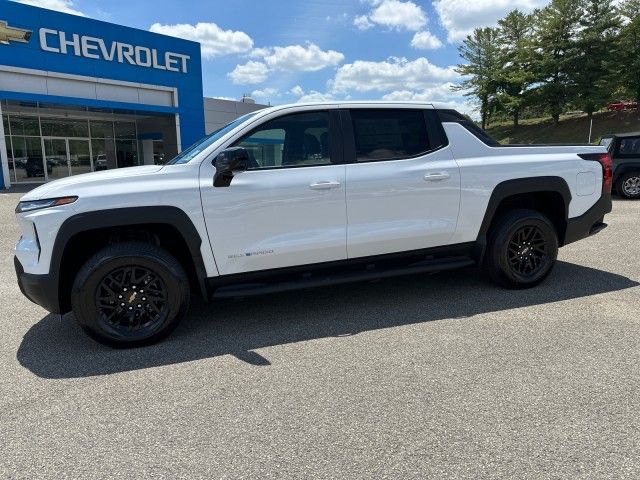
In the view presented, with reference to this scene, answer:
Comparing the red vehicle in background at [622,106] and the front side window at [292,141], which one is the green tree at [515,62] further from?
the front side window at [292,141]

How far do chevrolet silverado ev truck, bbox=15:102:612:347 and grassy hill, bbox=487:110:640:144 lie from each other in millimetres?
35953

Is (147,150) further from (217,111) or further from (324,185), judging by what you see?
(324,185)

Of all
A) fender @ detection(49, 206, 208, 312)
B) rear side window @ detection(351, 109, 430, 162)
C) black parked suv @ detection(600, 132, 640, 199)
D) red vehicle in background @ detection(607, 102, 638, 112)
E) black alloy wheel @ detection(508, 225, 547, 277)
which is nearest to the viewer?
fender @ detection(49, 206, 208, 312)

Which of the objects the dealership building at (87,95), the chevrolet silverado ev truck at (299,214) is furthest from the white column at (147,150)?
the chevrolet silverado ev truck at (299,214)

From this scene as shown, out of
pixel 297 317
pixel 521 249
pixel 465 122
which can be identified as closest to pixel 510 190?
pixel 521 249

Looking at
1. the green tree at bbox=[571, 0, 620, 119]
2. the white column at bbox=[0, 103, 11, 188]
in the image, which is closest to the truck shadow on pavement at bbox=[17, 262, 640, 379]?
the white column at bbox=[0, 103, 11, 188]

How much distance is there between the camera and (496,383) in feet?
9.76

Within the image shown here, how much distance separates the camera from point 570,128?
4275cm

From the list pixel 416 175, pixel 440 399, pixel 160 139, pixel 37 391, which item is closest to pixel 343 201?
pixel 416 175

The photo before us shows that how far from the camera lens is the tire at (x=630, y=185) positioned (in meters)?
12.3

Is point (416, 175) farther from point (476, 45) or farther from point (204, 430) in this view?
point (476, 45)

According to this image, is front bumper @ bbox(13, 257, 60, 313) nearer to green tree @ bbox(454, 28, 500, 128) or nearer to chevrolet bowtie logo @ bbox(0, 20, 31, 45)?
chevrolet bowtie logo @ bbox(0, 20, 31, 45)

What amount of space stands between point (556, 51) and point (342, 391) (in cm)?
4766

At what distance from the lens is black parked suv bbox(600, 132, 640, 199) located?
12.0 m
